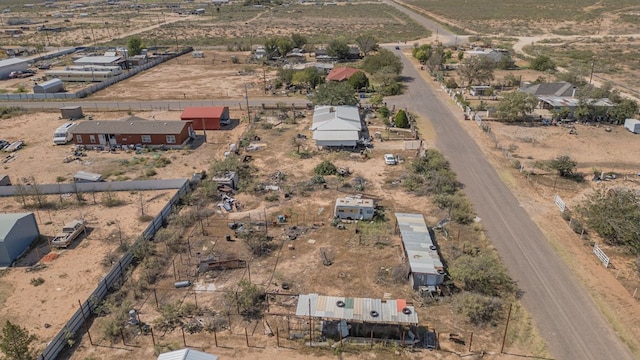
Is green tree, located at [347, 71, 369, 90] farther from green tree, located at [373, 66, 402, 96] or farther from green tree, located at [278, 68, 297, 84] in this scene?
green tree, located at [278, 68, 297, 84]

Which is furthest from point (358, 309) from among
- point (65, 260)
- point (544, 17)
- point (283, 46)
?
point (544, 17)

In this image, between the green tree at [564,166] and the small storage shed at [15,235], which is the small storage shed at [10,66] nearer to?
the small storage shed at [15,235]

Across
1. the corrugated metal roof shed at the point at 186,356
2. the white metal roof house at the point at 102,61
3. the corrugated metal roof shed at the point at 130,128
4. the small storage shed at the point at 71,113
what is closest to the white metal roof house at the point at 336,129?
the corrugated metal roof shed at the point at 130,128

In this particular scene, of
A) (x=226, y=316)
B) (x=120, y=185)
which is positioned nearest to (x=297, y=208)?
(x=226, y=316)

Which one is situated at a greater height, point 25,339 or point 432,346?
point 25,339

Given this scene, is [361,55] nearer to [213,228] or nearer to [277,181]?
[277,181]

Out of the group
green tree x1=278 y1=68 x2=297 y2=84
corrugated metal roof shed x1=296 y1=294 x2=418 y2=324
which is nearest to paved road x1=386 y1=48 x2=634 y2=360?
corrugated metal roof shed x1=296 y1=294 x2=418 y2=324

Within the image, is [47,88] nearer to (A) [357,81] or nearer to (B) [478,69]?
(A) [357,81]
